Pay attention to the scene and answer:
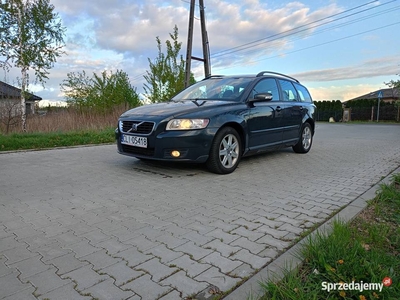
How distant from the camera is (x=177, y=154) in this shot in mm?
4457

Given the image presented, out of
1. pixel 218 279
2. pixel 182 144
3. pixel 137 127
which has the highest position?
pixel 137 127

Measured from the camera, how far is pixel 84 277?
1.93 meters

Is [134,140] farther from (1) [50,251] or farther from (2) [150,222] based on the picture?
(1) [50,251]

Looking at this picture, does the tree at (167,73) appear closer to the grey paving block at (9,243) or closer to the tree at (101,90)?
the tree at (101,90)

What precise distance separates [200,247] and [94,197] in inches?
74.1

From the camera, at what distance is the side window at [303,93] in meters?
7.17

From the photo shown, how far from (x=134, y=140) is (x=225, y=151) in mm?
1522

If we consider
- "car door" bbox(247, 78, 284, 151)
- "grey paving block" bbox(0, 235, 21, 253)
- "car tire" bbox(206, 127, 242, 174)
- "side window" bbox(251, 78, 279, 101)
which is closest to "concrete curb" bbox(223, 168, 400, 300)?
"grey paving block" bbox(0, 235, 21, 253)

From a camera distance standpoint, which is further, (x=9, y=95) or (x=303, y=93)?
(x=9, y=95)

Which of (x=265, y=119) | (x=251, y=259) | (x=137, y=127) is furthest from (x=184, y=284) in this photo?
(x=265, y=119)

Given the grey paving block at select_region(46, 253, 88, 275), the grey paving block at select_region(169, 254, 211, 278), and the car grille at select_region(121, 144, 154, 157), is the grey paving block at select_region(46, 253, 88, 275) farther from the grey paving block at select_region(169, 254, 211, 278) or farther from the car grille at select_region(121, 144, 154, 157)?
the car grille at select_region(121, 144, 154, 157)

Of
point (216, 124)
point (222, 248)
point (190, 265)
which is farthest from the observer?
point (216, 124)

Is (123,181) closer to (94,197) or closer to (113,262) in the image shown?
(94,197)

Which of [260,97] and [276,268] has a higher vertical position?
[260,97]
